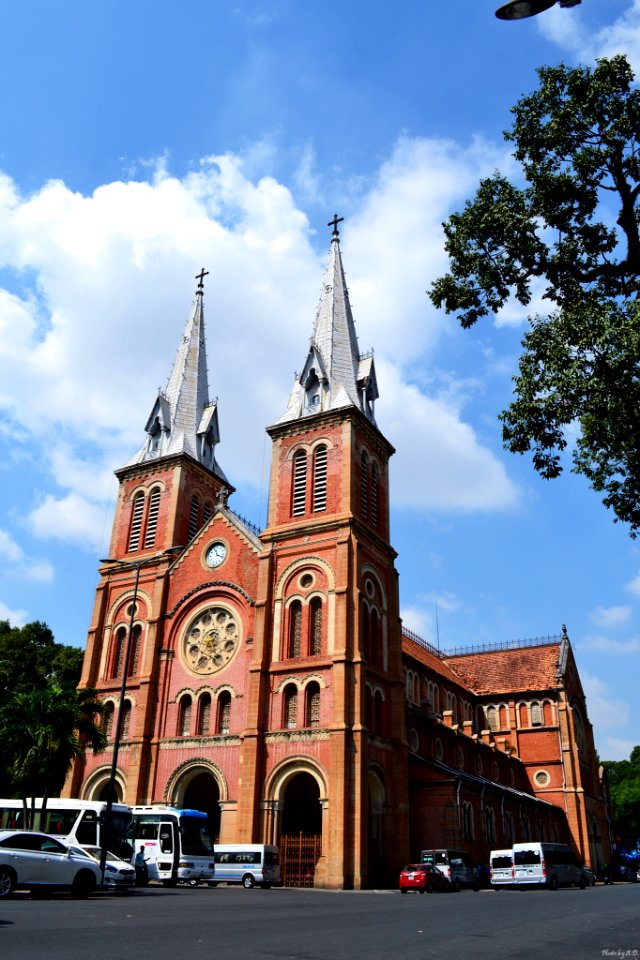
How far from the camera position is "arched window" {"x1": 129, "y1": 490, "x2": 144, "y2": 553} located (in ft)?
157

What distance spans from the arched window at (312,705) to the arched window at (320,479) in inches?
369

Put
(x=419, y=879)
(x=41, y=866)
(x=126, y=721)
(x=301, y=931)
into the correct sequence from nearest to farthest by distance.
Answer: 1. (x=301, y=931)
2. (x=41, y=866)
3. (x=419, y=879)
4. (x=126, y=721)

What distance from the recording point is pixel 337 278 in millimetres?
50562

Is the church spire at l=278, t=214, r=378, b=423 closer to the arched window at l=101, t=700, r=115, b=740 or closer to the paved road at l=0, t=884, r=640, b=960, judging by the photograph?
the arched window at l=101, t=700, r=115, b=740

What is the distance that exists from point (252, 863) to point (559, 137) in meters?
29.2

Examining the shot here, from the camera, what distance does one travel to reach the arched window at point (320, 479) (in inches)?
1651

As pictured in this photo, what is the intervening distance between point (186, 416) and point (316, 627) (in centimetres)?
1971

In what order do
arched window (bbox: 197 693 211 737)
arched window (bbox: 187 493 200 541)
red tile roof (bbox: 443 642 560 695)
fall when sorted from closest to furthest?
arched window (bbox: 197 693 211 737), arched window (bbox: 187 493 200 541), red tile roof (bbox: 443 642 560 695)

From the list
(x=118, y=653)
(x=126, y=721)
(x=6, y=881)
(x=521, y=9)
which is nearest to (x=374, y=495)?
(x=118, y=653)

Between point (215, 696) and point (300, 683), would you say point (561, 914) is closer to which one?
point (300, 683)

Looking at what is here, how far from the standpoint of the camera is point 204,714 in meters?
40.1

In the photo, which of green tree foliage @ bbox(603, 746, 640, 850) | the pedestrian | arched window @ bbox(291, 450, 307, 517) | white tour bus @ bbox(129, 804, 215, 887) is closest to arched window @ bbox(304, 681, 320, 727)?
white tour bus @ bbox(129, 804, 215, 887)

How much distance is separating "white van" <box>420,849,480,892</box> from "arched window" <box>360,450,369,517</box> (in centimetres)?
1680

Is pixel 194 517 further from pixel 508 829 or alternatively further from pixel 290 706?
pixel 508 829
